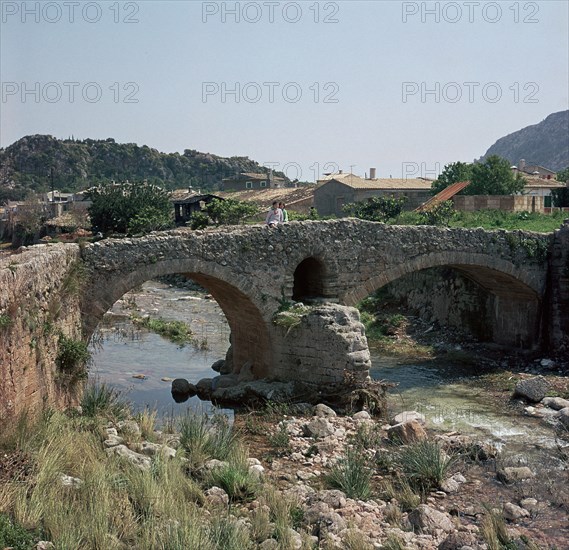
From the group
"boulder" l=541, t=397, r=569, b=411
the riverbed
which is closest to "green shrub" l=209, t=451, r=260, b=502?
the riverbed

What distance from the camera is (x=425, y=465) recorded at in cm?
1053

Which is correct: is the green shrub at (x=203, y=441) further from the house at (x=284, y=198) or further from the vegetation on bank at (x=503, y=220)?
the house at (x=284, y=198)

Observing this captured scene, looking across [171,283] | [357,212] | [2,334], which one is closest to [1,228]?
[171,283]

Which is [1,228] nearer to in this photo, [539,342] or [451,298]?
[451,298]

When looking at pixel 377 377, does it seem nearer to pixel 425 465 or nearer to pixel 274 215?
pixel 274 215

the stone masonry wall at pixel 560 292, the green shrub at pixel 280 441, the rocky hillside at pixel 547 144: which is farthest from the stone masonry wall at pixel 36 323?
the rocky hillside at pixel 547 144

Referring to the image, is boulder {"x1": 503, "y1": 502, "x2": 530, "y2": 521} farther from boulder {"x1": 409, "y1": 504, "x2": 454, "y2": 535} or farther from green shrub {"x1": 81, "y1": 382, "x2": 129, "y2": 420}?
green shrub {"x1": 81, "y1": 382, "x2": 129, "y2": 420}

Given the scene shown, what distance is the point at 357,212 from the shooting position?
34969 millimetres

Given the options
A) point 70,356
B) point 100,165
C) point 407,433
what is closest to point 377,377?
point 407,433

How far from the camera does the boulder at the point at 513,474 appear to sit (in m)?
10.8

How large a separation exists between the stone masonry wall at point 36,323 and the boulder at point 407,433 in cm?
564

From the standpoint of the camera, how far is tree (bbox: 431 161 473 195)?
144ft

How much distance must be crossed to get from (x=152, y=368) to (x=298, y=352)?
5.95 meters

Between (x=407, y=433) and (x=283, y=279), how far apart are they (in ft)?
16.7
